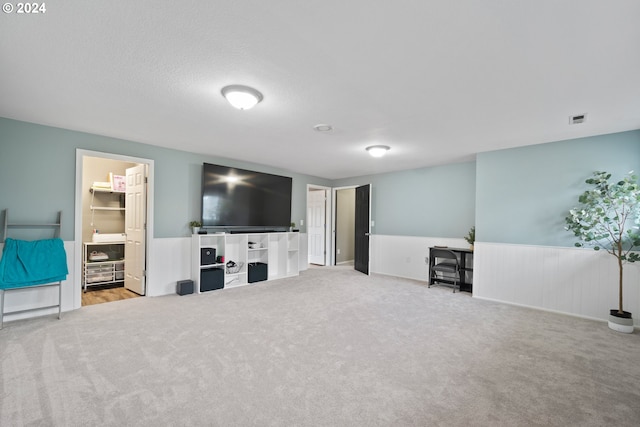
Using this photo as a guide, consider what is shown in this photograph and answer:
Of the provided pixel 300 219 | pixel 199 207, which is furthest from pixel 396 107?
pixel 300 219

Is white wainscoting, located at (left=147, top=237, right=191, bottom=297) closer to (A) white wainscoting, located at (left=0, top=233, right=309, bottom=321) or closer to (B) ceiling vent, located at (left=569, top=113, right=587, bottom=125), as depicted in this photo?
(A) white wainscoting, located at (left=0, top=233, right=309, bottom=321)

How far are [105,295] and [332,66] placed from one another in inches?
195

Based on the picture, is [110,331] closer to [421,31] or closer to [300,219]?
[421,31]

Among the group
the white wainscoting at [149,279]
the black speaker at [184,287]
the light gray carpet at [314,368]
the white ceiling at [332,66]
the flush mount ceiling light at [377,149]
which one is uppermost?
the white ceiling at [332,66]

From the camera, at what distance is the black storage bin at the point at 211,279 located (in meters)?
4.71

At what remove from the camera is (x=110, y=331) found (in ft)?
9.86

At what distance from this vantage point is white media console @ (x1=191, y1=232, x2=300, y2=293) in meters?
4.77

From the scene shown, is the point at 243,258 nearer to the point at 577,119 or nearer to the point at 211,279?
the point at 211,279

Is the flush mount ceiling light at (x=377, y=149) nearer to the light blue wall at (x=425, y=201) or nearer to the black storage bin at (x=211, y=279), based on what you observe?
the light blue wall at (x=425, y=201)

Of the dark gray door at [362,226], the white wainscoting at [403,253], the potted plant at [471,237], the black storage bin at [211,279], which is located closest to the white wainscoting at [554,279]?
the potted plant at [471,237]

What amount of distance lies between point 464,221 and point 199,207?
16.5 ft

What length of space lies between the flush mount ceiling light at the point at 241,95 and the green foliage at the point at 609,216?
165 inches

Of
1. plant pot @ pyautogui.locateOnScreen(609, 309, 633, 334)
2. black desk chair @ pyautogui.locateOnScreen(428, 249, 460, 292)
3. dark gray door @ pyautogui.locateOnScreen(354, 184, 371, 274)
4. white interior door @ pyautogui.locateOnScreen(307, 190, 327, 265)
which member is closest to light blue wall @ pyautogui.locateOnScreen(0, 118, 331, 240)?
white interior door @ pyautogui.locateOnScreen(307, 190, 327, 265)

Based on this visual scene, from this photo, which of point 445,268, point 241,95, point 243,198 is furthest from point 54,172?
point 445,268
